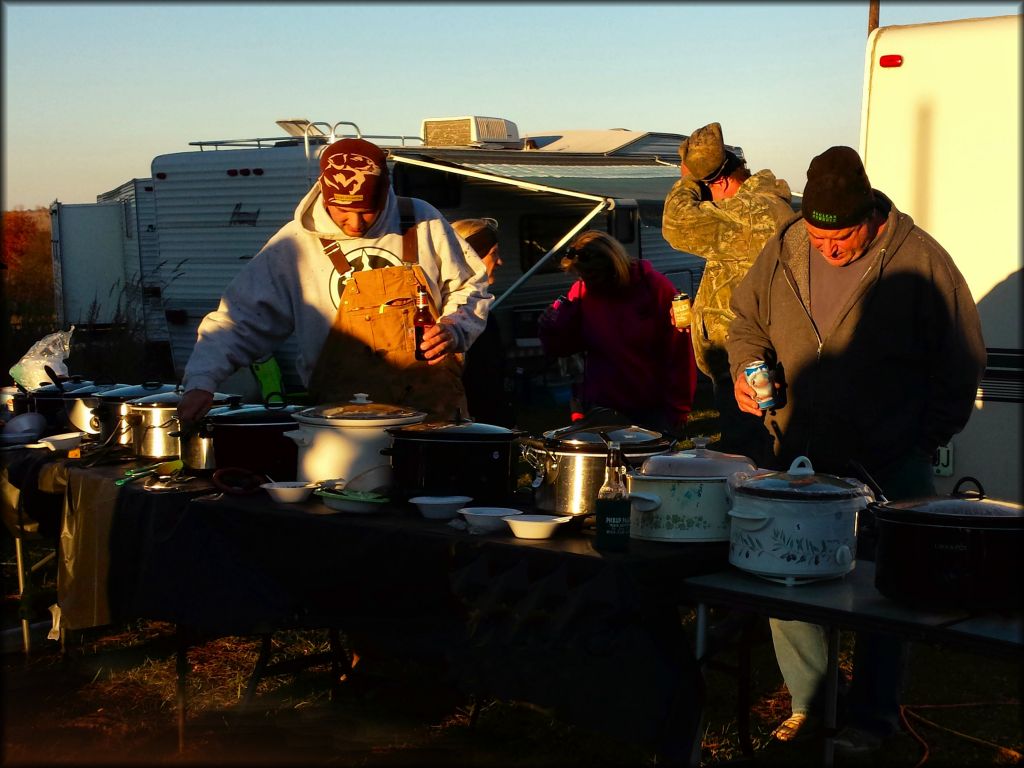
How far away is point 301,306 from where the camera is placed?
15.4 feet

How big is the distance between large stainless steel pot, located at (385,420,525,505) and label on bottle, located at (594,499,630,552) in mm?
674

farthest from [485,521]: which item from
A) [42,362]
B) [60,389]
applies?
[42,362]

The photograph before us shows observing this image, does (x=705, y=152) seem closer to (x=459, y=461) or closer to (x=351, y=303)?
(x=351, y=303)

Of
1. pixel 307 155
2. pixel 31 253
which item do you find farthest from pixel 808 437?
pixel 31 253

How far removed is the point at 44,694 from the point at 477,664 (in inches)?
106

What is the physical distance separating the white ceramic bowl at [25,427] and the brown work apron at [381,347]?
157 cm

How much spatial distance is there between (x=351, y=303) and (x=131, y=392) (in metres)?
1.10

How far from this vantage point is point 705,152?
5684 millimetres

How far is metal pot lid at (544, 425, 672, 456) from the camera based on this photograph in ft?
11.3

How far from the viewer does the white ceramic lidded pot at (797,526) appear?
9.60 feet

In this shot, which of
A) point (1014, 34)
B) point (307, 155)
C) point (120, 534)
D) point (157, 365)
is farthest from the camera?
point (157, 365)

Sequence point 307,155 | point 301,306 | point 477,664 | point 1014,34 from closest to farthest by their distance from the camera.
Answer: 1. point 477,664
2. point 301,306
3. point 1014,34
4. point 307,155

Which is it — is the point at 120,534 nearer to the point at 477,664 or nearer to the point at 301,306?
the point at 301,306

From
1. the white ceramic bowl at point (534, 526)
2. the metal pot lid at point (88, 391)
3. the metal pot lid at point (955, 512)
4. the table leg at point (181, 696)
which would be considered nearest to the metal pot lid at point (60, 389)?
the metal pot lid at point (88, 391)
